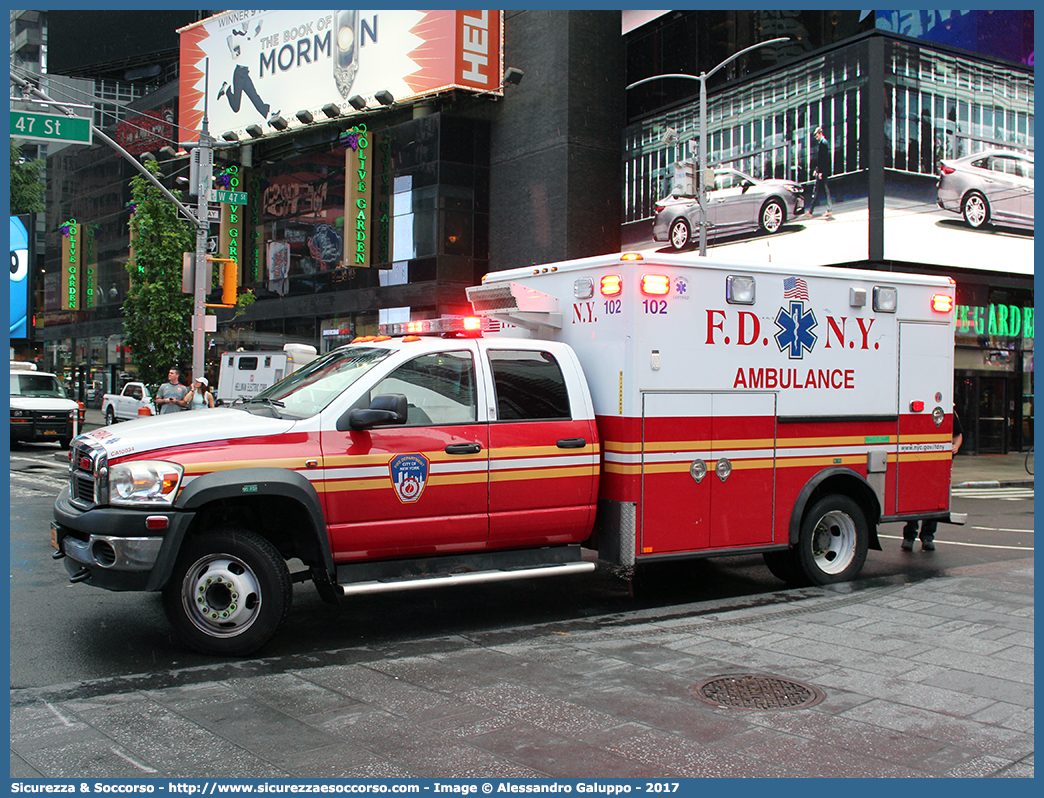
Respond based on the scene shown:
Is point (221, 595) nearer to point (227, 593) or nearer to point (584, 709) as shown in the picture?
point (227, 593)

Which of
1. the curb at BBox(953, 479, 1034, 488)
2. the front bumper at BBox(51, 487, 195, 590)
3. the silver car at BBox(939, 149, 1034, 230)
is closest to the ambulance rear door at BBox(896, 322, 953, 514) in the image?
the front bumper at BBox(51, 487, 195, 590)

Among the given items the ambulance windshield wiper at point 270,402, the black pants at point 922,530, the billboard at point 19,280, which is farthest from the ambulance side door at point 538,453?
the billboard at point 19,280

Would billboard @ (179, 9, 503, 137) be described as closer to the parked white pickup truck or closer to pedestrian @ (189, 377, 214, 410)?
the parked white pickup truck

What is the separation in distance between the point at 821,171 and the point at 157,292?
1819cm

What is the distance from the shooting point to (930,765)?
436 centimetres

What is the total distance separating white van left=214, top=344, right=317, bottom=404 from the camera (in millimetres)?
29312

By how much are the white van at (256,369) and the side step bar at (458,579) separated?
22.8m

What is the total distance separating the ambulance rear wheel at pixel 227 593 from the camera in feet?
20.0

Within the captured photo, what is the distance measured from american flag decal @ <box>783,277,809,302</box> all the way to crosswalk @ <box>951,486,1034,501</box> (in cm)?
1133

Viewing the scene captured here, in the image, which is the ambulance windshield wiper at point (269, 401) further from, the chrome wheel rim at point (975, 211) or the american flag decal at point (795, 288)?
the chrome wheel rim at point (975, 211)

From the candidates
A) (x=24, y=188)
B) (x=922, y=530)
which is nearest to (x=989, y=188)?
(x=922, y=530)

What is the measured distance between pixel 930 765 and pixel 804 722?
0.67 metres

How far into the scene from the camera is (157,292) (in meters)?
26.0

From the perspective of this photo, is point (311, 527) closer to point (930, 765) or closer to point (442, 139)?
point (930, 765)
